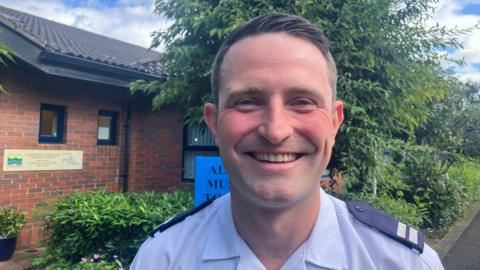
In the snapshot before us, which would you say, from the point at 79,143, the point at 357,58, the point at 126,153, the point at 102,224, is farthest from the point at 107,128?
the point at 357,58

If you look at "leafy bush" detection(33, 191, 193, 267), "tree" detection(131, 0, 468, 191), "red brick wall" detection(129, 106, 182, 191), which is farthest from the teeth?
"red brick wall" detection(129, 106, 182, 191)

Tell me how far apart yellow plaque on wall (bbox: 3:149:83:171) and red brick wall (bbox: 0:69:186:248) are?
8 cm

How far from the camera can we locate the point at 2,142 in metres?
6.04

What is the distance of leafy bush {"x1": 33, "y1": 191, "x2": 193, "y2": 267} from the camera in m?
4.16

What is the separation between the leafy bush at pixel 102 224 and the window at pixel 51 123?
7.51ft

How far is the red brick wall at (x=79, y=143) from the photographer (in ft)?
20.3

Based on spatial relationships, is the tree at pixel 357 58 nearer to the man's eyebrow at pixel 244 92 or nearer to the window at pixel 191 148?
the window at pixel 191 148

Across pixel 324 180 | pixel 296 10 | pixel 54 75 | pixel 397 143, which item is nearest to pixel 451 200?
pixel 324 180

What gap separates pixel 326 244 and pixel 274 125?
46cm

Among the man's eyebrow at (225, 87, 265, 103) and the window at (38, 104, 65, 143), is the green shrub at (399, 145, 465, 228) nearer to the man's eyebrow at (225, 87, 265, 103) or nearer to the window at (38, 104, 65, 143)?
the window at (38, 104, 65, 143)

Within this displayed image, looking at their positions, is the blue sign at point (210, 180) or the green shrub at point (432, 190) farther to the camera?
the green shrub at point (432, 190)

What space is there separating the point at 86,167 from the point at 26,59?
7.60 feet

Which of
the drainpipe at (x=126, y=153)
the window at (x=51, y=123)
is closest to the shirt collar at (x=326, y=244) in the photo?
the window at (x=51, y=123)

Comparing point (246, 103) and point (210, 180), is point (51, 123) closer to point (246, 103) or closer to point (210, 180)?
point (210, 180)
